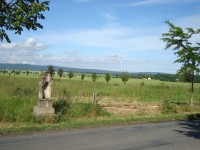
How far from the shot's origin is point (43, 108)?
14062 mm

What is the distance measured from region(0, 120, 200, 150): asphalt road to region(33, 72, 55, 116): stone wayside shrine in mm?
2263

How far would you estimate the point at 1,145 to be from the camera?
9.39m

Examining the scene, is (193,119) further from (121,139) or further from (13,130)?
(13,130)

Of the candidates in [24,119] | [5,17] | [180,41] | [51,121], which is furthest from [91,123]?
[180,41]

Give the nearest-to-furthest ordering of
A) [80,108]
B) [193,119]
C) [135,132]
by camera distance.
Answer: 1. [135,132]
2. [80,108]
3. [193,119]

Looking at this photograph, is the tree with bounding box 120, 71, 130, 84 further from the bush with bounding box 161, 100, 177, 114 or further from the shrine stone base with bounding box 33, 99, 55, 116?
the shrine stone base with bounding box 33, 99, 55, 116

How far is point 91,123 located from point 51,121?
189cm

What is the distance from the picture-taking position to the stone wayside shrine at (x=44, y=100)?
14023 millimetres

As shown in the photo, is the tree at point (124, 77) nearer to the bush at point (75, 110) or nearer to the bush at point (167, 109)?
the bush at point (167, 109)

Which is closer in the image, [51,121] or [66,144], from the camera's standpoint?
[66,144]

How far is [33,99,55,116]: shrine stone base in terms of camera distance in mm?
13969

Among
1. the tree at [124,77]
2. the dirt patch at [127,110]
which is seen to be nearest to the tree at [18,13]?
the dirt patch at [127,110]

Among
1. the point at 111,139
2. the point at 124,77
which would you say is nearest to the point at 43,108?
the point at 111,139

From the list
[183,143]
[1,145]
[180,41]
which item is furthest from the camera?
[180,41]
